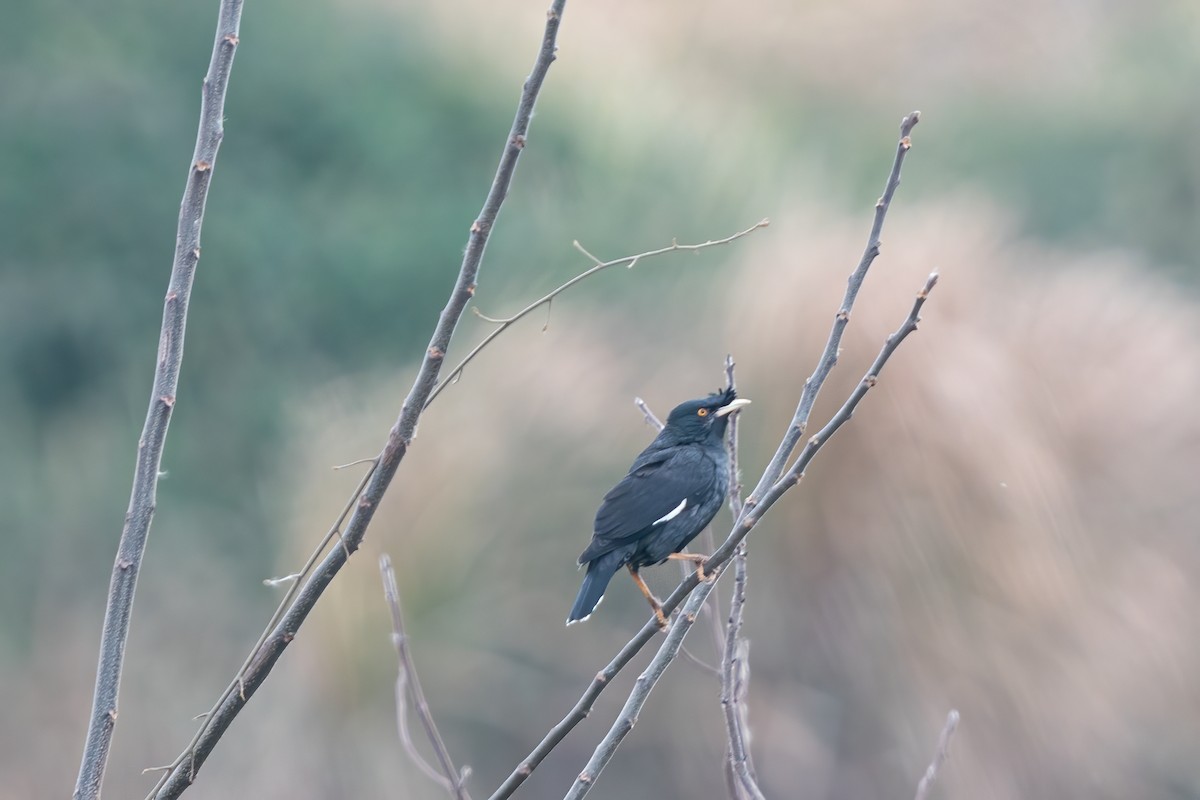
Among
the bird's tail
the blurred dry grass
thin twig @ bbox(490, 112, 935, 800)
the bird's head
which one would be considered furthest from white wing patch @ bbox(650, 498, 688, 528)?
the blurred dry grass

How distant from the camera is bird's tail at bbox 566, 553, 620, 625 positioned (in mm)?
2295

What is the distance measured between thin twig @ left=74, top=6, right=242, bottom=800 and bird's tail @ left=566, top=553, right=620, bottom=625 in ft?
3.12

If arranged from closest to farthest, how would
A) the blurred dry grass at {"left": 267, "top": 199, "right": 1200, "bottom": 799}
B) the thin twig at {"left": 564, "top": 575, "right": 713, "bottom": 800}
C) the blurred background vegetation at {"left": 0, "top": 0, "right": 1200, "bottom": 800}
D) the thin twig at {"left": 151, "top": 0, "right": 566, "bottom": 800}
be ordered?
1. the thin twig at {"left": 151, "top": 0, "right": 566, "bottom": 800}
2. the thin twig at {"left": 564, "top": 575, "right": 713, "bottom": 800}
3. the blurred dry grass at {"left": 267, "top": 199, "right": 1200, "bottom": 799}
4. the blurred background vegetation at {"left": 0, "top": 0, "right": 1200, "bottom": 800}

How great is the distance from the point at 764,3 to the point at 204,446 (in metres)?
5.23

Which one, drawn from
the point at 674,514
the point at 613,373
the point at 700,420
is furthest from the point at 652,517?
the point at 613,373

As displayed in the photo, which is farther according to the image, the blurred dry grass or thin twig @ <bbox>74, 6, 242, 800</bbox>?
the blurred dry grass

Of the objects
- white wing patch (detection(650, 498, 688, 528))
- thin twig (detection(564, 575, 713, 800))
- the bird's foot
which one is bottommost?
thin twig (detection(564, 575, 713, 800))

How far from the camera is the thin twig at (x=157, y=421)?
145cm

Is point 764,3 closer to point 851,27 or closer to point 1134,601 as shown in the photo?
point 851,27

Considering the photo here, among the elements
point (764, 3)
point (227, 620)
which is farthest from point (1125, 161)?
point (227, 620)

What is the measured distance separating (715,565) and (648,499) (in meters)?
0.82

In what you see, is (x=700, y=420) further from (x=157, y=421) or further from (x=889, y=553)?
(x=889, y=553)

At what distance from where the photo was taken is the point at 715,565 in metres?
A: 1.58

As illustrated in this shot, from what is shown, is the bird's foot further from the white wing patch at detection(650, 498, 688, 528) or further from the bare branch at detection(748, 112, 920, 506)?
the white wing patch at detection(650, 498, 688, 528)
